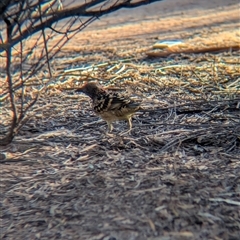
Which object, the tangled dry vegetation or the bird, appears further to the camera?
the bird

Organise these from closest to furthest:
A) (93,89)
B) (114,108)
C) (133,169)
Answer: (133,169)
(114,108)
(93,89)

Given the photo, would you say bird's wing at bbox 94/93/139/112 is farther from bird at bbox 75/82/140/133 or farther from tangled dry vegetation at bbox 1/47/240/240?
tangled dry vegetation at bbox 1/47/240/240

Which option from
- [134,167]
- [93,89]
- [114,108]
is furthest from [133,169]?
[93,89]

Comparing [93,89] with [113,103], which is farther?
[93,89]

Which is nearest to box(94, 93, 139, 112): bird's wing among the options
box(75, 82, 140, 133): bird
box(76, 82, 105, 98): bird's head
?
box(75, 82, 140, 133): bird

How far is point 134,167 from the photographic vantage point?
544cm

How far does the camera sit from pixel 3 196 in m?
5.04

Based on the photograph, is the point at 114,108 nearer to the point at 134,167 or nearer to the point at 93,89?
the point at 93,89

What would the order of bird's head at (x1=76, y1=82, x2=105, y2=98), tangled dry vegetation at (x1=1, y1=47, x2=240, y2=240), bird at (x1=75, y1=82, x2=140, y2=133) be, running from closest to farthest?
tangled dry vegetation at (x1=1, y1=47, x2=240, y2=240), bird at (x1=75, y1=82, x2=140, y2=133), bird's head at (x1=76, y1=82, x2=105, y2=98)

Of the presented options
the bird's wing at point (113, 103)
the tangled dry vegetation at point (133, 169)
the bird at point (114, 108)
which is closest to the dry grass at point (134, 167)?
the tangled dry vegetation at point (133, 169)

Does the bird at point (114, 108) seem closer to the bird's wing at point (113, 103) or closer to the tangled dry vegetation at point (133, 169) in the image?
the bird's wing at point (113, 103)

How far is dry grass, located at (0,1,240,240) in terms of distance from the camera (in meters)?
4.44

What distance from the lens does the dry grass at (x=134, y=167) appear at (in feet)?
14.6

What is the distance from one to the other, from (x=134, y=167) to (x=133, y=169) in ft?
0.18
